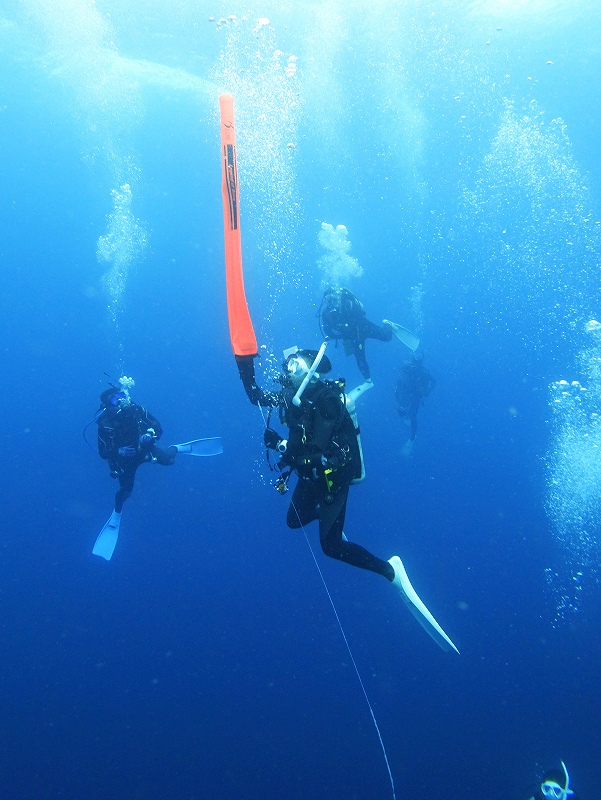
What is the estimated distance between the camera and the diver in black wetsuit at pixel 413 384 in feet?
46.1

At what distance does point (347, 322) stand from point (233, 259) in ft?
25.5

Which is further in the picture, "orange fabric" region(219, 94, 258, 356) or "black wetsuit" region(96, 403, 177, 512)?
"black wetsuit" region(96, 403, 177, 512)

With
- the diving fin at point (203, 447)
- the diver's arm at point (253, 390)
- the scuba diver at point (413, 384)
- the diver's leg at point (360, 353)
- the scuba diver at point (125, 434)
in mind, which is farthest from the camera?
the scuba diver at point (413, 384)

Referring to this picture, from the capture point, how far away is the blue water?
13.0 metres

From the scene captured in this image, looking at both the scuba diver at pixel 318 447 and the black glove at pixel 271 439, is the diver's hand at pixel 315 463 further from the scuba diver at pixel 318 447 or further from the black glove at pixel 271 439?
the black glove at pixel 271 439

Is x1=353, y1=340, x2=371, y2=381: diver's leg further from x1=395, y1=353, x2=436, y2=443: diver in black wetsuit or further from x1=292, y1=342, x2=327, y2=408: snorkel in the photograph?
x1=292, y1=342, x2=327, y2=408: snorkel

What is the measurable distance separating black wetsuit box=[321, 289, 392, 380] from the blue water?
22.0 ft

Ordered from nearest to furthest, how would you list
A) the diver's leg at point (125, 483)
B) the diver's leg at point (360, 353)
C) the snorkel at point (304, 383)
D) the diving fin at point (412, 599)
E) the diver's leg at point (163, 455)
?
the snorkel at point (304, 383) < the diving fin at point (412, 599) < the diver's leg at point (163, 455) < the diver's leg at point (125, 483) < the diver's leg at point (360, 353)

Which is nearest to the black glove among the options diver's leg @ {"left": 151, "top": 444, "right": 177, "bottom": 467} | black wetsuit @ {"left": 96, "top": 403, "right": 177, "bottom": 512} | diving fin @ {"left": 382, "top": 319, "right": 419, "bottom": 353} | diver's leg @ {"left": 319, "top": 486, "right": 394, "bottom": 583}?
diver's leg @ {"left": 319, "top": 486, "right": 394, "bottom": 583}

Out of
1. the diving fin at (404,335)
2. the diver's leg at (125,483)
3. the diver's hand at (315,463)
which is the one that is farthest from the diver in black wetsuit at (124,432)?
the diving fin at (404,335)

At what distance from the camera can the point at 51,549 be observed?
65.0ft

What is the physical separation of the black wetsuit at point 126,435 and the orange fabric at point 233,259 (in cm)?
496

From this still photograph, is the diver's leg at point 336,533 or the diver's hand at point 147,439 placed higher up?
the diver's leg at point 336,533

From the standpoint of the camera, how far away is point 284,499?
2000 centimetres
